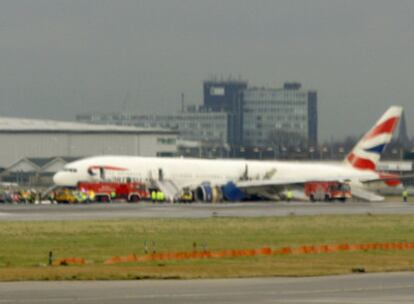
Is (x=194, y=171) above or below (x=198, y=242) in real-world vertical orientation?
above

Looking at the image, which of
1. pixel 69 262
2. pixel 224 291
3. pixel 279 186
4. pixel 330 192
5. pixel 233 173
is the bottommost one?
pixel 224 291

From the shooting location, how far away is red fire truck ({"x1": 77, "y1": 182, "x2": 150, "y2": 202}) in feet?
420

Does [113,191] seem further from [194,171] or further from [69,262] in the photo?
[69,262]

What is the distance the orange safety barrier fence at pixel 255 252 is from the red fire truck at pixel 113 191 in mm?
70622

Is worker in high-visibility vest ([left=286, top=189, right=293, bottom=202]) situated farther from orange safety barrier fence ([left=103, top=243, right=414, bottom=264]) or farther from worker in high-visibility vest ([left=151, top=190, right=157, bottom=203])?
orange safety barrier fence ([left=103, top=243, right=414, bottom=264])

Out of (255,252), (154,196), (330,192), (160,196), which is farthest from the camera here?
(330,192)

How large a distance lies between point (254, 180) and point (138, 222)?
61074 mm

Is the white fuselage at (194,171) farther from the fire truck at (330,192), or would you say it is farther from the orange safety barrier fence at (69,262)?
the orange safety barrier fence at (69,262)

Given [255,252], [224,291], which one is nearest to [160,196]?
[255,252]

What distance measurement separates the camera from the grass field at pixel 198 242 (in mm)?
43844

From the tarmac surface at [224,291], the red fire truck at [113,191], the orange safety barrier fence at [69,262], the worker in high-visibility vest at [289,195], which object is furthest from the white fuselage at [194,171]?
the tarmac surface at [224,291]

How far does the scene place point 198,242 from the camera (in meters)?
61.3

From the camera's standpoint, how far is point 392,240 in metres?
63.9

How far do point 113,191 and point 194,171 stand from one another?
1187 centimetres
